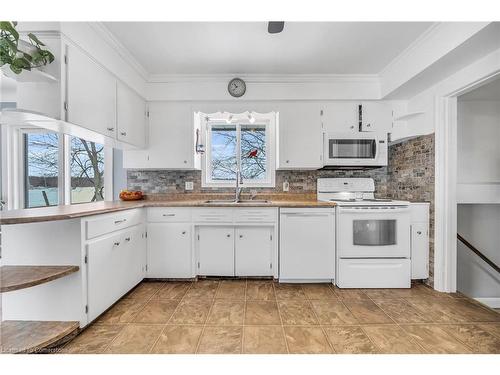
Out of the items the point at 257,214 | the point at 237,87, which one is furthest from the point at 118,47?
the point at 257,214

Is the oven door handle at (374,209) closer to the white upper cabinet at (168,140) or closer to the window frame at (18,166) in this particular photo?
the white upper cabinet at (168,140)

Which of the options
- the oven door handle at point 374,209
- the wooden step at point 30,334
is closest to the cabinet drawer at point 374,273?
the oven door handle at point 374,209

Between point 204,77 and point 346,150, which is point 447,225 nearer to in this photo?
point 346,150

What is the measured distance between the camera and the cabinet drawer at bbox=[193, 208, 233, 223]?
264 cm

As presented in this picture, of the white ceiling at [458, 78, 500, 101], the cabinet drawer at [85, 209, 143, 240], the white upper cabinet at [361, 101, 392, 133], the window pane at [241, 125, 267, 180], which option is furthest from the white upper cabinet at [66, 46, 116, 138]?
the white ceiling at [458, 78, 500, 101]

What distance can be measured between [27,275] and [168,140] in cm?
191

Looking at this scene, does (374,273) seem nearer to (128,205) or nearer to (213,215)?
(213,215)

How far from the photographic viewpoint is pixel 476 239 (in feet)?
9.71

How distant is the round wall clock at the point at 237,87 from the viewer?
291 cm

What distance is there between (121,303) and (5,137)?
2392 mm

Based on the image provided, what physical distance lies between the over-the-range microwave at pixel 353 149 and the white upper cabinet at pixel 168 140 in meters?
1.65

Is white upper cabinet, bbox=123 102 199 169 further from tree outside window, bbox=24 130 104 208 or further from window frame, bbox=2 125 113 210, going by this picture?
tree outside window, bbox=24 130 104 208

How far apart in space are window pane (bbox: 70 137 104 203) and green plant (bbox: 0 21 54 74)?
1500 mm

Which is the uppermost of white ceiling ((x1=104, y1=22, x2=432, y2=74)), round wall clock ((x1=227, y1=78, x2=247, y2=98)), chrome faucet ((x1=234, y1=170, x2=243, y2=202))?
white ceiling ((x1=104, y1=22, x2=432, y2=74))
